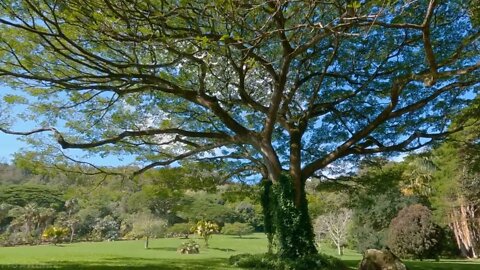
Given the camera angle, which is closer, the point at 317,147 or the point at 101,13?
the point at 101,13

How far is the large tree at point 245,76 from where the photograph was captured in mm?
7688

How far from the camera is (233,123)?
11773 millimetres

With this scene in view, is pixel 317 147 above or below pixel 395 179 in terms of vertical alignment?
above

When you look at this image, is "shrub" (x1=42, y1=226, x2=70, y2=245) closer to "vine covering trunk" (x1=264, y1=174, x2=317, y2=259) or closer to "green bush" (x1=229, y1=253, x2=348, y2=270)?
"green bush" (x1=229, y1=253, x2=348, y2=270)

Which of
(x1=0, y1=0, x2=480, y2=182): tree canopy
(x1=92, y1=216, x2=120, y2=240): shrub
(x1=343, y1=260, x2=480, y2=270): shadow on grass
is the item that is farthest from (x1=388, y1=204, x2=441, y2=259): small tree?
(x1=92, y1=216, x2=120, y2=240): shrub

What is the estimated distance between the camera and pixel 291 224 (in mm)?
11922

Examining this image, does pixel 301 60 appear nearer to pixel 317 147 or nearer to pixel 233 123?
pixel 233 123

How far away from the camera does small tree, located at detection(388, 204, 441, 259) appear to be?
23.4 m

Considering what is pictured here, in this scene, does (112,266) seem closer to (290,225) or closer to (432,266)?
(290,225)

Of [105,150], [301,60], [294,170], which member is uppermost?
[301,60]

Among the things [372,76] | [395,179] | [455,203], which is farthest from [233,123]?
[455,203]

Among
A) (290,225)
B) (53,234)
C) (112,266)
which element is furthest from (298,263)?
(53,234)

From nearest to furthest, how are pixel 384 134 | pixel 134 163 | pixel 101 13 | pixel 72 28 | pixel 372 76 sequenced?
pixel 101 13
pixel 72 28
pixel 372 76
pixel 384 134
pixel 134 163

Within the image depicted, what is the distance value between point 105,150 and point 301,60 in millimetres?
7415
